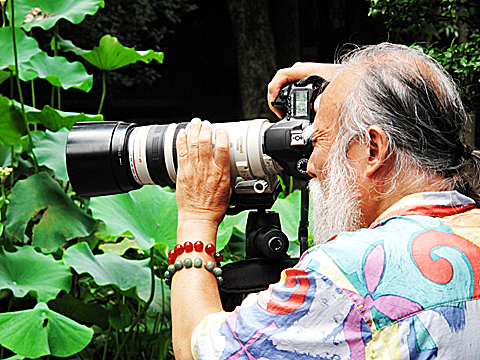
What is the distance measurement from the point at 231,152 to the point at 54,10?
65.5 inches

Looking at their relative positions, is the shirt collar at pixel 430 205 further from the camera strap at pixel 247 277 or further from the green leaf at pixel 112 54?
the green leaf at pixel 112 54

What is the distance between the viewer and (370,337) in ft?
2.73

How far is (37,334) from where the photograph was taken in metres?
1.77

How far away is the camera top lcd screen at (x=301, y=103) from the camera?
4.13 feet

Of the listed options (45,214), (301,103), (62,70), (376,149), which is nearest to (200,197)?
(301,103)

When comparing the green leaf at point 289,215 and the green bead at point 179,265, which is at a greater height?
the green bead at point 179,265

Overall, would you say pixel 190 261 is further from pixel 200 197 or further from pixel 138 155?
pixel 138 155

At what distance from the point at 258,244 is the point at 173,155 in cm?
29

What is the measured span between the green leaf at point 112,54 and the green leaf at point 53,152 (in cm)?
45

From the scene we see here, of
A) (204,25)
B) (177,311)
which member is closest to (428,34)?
(204,25)

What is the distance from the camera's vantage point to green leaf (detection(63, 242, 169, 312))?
194 centimetres

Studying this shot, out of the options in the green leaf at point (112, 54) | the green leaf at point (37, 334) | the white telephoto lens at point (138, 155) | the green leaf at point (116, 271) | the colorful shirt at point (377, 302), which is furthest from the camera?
the green leaf at point (112, 54)

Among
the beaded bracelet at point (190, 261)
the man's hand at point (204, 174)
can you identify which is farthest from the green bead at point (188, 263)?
the man's hand at point (204, 174)

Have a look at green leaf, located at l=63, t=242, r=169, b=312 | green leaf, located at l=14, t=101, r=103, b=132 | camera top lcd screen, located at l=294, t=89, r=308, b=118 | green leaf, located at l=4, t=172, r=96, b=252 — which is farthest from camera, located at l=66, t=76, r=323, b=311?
green leaf, located at l=14, t=101, r=103, b=132
